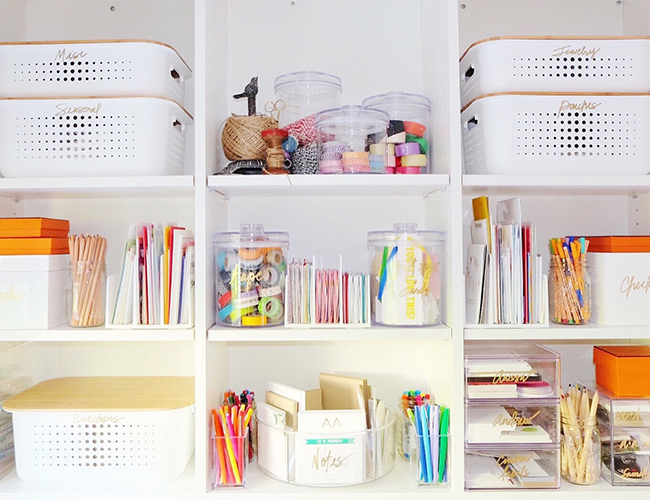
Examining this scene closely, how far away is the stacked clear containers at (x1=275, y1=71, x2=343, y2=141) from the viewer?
1430 mm

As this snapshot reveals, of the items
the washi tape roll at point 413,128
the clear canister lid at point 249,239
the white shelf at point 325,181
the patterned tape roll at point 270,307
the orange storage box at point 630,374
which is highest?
the washi tape roll at point 413,128

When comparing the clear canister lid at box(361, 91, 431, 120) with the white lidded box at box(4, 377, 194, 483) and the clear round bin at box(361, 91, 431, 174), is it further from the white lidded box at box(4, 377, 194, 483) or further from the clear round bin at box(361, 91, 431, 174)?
the white lidded box at box(4, 377, 194, 483)

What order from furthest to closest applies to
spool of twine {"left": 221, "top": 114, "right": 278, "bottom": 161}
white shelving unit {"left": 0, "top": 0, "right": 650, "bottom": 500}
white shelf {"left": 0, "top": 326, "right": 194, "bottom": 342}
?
1. white shelving unit {"left": 0, "top": 0, "right": 650, "bottom": 500}
2. spool of twine {"left": 221, "top": 114, "right": 278, "bottom": 161}
3. white shelf {"left": 0, "top": 326, "right": 194, "bottom": 342}

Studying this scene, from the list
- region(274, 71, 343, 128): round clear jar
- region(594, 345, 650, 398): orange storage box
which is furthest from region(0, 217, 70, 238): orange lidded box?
region(594, 345, 650, 398): orange storage box

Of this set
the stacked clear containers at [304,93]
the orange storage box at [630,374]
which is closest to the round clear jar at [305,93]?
the stacked clear containers at [304,93]

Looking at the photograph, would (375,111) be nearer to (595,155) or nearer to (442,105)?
(442,105)

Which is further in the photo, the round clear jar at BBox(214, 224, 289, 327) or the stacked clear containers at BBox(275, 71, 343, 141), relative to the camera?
the stacked clear containers at BBox(275, 71, 343, 141)

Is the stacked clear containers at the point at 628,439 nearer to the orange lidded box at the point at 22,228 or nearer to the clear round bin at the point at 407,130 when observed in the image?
the clear round bin at the point at 407,130

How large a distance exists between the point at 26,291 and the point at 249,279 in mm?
502

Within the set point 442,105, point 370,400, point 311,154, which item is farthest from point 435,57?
point 370,400

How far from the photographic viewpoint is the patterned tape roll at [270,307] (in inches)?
51.1

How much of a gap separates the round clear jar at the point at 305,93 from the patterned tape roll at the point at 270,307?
1.44 feet

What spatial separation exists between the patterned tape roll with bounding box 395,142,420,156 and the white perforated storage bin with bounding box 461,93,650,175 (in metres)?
0.16

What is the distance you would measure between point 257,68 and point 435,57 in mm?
495
